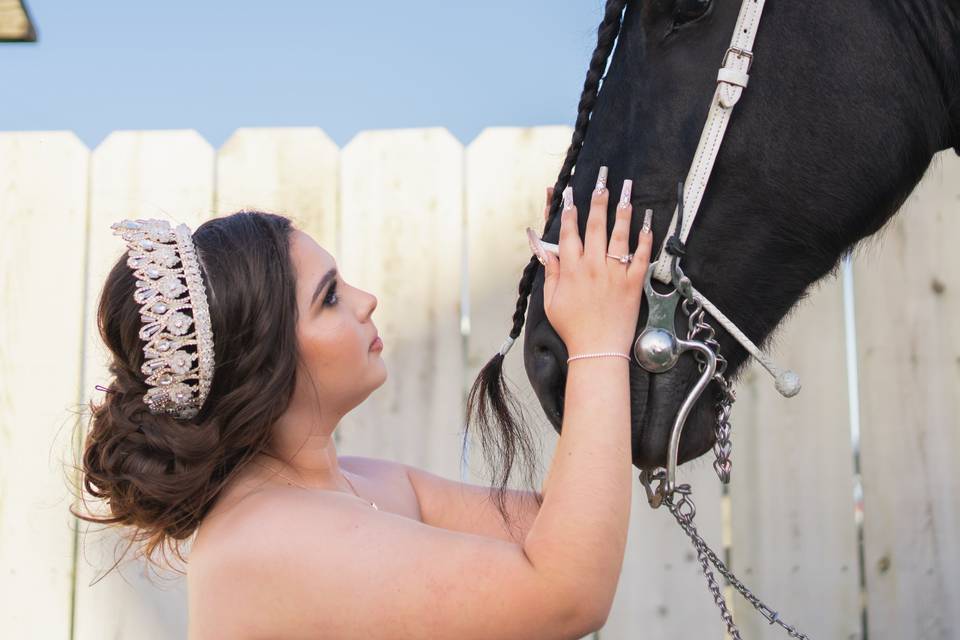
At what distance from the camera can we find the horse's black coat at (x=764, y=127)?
52.2 inches

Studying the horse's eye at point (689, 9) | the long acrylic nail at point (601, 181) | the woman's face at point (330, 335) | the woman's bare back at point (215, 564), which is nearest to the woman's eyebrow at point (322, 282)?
the woman's face at point (330, 335)

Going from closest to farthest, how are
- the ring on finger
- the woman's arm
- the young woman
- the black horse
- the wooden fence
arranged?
the young woman
the ring on finger
the black horse
the woman's arm
the wooden fence

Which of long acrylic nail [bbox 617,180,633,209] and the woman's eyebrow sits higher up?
long acrylic nail [bbox 617,180,633,209]

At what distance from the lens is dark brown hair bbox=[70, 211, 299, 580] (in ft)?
4.23

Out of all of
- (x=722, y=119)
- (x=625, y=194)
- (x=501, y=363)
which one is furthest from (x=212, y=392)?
(x=722, y=119)

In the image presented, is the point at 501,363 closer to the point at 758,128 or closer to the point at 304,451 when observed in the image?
the point at 304,451

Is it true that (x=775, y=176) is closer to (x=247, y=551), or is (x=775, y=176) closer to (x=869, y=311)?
(x=247, y=551)

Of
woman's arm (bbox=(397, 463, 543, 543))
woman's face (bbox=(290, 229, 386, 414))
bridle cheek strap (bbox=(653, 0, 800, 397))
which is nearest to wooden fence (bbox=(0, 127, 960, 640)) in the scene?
woman's arm (bbox=(397, 463, 543, 543))

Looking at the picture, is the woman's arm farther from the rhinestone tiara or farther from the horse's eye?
the horse's eye

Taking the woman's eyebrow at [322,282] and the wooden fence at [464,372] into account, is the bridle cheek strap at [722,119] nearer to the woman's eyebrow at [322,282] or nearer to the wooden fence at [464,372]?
the woman's eyebrow at [322,282]

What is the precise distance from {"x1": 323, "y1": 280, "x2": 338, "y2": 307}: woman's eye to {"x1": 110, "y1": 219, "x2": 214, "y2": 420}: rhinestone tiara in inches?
7.1

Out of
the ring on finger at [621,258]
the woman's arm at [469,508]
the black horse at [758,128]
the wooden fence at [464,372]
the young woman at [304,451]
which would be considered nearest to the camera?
the young woman at [304,451]

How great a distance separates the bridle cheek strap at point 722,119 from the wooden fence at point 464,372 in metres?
1.22

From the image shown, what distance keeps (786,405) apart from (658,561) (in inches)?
21.8
